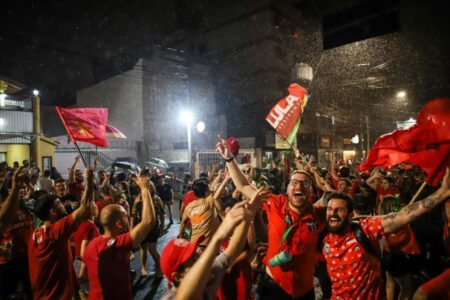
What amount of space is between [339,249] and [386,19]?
16.2 meters

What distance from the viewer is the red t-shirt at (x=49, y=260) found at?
3.61m

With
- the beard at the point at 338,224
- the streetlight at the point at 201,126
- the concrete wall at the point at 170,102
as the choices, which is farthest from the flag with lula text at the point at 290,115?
the concrete wall at the point at 170,102

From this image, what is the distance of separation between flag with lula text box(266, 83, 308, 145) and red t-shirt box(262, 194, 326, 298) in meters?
4.71

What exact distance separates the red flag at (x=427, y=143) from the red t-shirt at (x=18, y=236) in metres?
5.08

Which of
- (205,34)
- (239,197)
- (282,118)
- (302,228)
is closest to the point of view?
(302,228)

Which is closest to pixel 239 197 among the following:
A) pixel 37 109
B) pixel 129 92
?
pixel 37 109

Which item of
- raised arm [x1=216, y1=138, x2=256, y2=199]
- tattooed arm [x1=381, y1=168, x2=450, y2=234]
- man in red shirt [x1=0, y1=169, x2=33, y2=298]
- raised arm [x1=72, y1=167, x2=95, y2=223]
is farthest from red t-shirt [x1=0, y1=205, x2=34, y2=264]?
tattooed arm [x1=381, y1=168, x2=450, y2=234]

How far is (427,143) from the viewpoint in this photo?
10.0 ft

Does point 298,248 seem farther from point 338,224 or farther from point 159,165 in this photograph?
point 159,165

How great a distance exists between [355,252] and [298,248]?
0.60m

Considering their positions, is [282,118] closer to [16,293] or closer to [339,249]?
[339,249]

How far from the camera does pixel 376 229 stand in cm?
301

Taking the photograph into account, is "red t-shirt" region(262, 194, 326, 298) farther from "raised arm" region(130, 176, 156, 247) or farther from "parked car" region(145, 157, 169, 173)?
"parked car" region(145, 157, 169, 173)

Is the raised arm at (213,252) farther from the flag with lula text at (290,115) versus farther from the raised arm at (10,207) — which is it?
the flag with lula text at (290,115)
